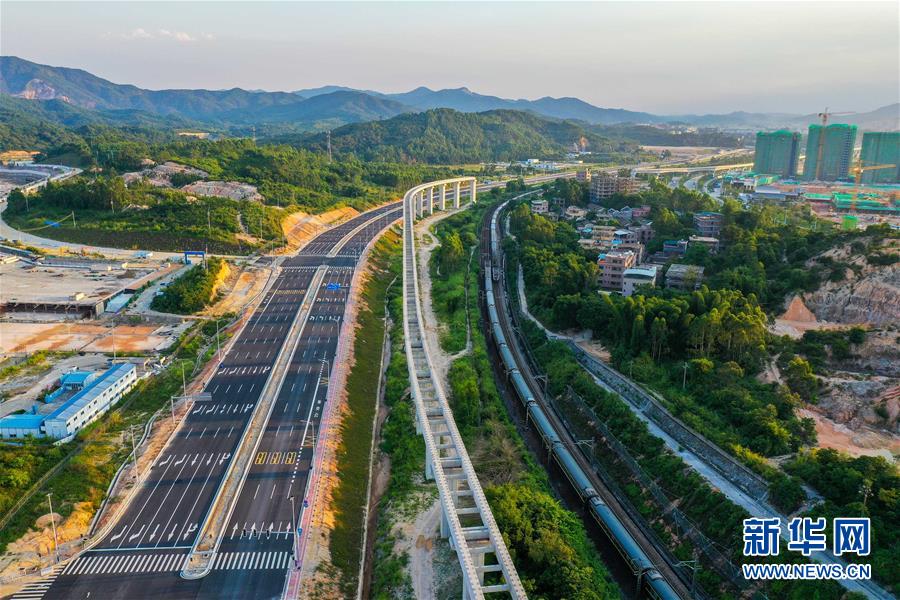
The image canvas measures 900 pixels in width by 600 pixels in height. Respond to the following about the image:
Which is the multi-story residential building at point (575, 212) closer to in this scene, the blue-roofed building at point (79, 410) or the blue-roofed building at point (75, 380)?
the blue-roofed building at point (79, 410)

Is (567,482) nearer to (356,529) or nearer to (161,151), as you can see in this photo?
(356,529)

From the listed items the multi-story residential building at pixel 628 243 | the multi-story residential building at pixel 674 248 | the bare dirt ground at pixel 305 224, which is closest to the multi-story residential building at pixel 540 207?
the multi-story residential building at pixel 628 243

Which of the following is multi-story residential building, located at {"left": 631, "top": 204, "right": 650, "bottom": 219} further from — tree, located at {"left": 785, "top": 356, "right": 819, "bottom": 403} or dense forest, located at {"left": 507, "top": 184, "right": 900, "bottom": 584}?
tree, located at {"left": 785, "top": 356, "right": 819, "bottom": 403}

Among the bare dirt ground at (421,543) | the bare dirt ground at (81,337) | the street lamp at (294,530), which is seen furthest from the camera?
the bare dirt ground at (81,337)

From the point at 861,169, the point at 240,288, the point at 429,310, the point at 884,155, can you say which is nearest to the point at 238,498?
the point at 429,310

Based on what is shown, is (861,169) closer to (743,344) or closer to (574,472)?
(743,344)
